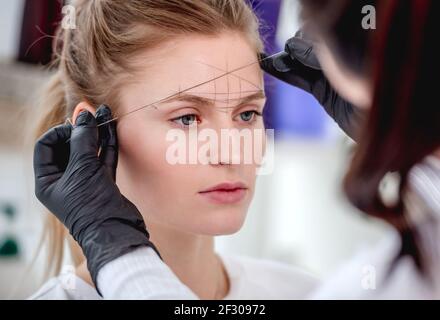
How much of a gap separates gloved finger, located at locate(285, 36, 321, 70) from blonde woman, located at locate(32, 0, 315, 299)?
0.18 feet

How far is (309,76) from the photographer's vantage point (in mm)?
974

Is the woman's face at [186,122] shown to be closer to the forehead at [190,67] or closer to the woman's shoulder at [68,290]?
the forehead at [190,67]

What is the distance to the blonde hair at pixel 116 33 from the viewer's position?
91 centimetres

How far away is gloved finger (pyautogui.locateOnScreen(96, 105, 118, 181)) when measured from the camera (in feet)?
2.93

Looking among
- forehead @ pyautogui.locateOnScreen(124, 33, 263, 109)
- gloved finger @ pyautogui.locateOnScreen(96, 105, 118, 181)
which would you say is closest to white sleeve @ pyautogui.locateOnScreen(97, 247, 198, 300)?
gloved finger @ pyautogui.locateOnScreen(96, 105, 118, 181)

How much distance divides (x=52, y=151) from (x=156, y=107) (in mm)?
167

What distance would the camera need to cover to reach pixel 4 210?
1.19 meters

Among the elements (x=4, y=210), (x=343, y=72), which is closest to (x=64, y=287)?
(x=4, y=210)

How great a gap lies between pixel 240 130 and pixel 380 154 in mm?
308

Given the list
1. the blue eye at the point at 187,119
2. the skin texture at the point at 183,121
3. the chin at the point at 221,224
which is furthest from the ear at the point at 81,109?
the chin at the point at 221,224

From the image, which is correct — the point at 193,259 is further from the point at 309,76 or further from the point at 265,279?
the point at 309,76

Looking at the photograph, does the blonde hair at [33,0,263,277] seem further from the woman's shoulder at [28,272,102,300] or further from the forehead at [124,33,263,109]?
the woman's shoulder at [28,272,102,300]

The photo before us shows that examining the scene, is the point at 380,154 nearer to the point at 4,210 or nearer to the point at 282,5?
the point at 282,5
